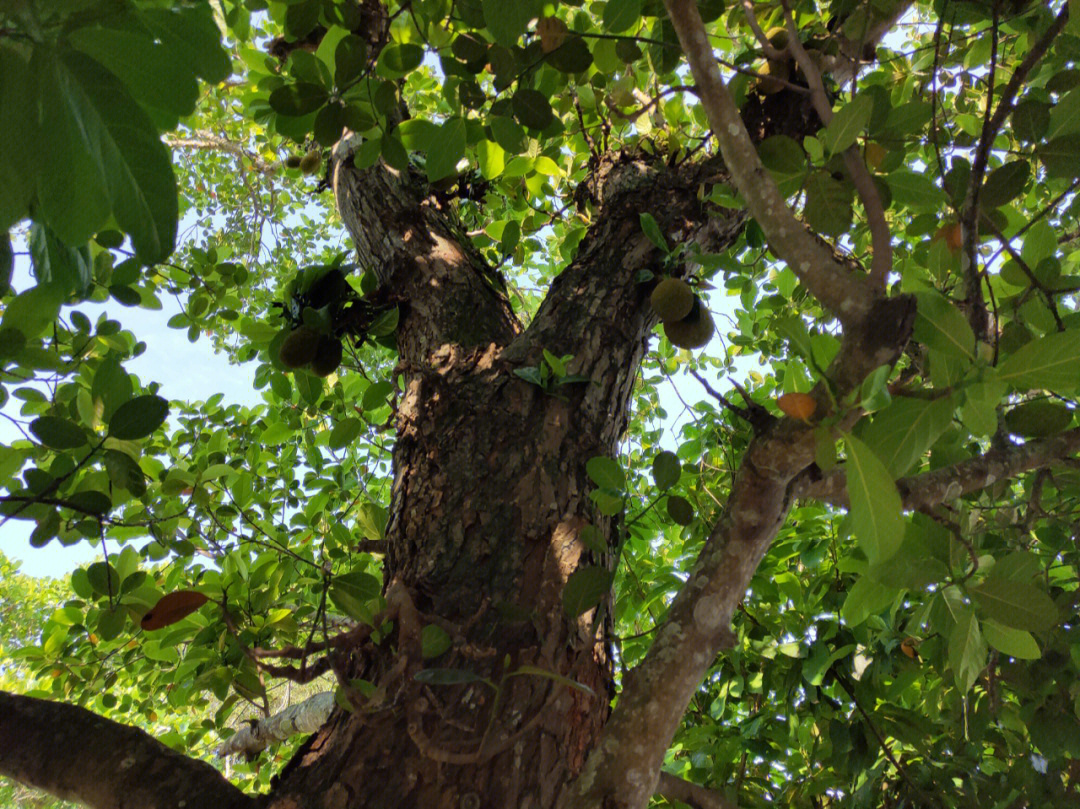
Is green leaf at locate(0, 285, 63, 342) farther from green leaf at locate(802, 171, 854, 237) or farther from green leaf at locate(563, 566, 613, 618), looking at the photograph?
green leaf at locate(802, 171, 854, 237)

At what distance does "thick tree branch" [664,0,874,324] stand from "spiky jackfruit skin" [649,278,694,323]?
592 mm

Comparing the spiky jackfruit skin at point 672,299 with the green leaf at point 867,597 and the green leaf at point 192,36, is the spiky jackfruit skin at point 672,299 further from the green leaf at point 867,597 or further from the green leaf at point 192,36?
the green leaf at point 192,36

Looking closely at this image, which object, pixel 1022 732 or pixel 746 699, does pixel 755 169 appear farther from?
pixel 746 699

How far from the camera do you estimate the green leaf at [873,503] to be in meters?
0.63

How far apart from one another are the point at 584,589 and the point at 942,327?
1.89 feet

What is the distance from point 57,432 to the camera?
1.00 metres

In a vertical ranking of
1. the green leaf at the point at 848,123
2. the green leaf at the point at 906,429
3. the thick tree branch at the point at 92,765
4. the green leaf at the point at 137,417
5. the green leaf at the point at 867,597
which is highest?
the green leaf at the point at 848,123

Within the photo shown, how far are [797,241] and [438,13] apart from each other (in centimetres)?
96

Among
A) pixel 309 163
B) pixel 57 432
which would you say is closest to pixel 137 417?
pixel 57 432

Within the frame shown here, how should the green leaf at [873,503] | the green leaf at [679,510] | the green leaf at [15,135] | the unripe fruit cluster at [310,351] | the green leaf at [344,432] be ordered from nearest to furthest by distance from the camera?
the green leaf at [15,135] < the green leaf at [873,503] < the green leaf at [679,510] < the green leaf at [344,432] < the unripe fruit cluster at [310,351]

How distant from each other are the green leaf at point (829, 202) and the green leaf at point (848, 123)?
0.13 meters

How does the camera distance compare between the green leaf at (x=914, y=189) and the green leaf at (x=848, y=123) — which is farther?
the green leaf at (x=914, y=189)

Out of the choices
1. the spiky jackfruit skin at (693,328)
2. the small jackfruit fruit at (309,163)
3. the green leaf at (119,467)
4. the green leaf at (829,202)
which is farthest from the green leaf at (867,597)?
the small jackfruit fruit at (309,163)

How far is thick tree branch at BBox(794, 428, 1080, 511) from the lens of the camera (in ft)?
2.92
